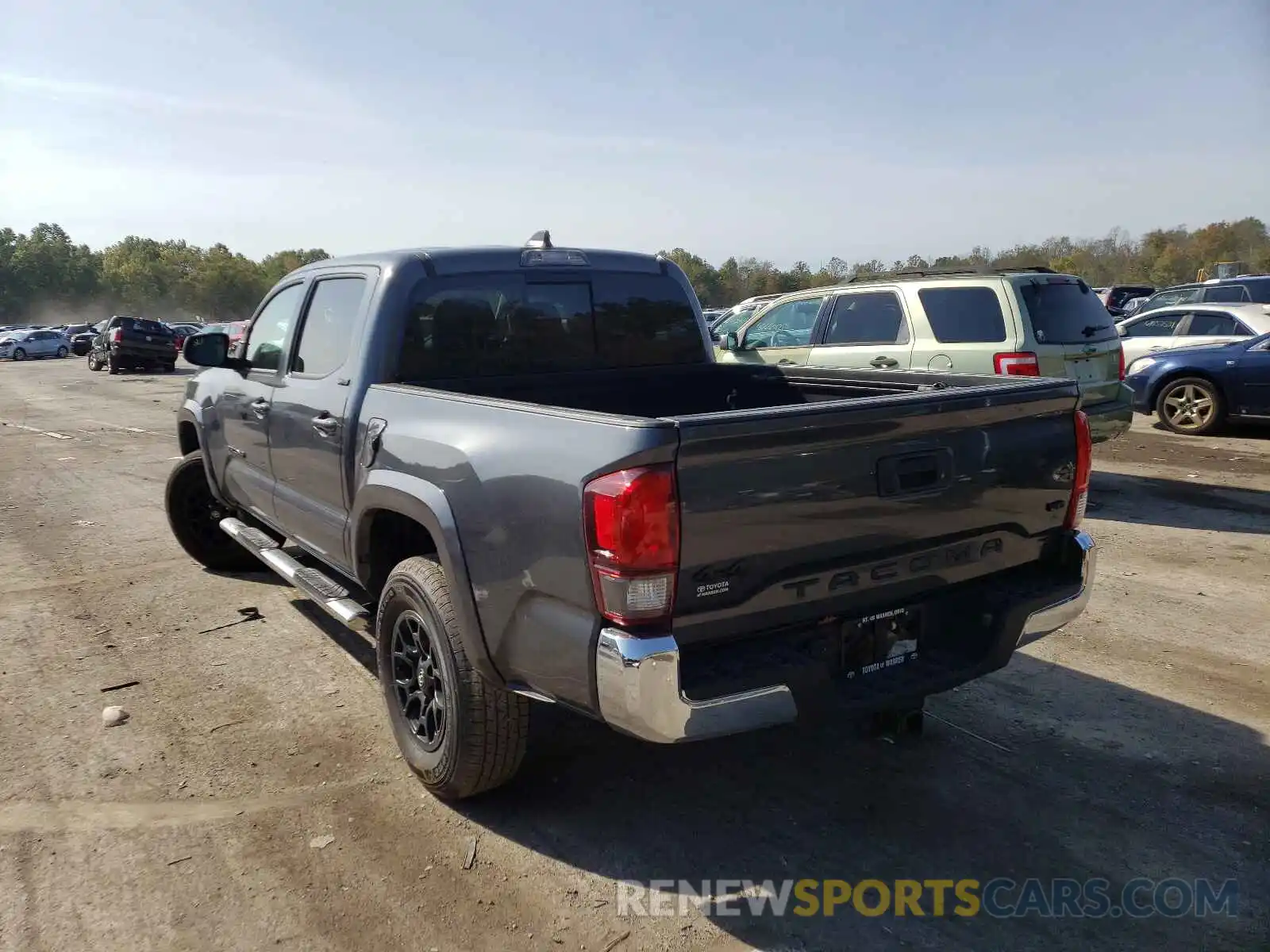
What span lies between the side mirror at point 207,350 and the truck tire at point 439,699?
2386 millimetres

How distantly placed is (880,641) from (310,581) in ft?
8.82

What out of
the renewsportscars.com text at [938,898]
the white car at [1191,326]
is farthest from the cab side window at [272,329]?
the white car at [1191,326]

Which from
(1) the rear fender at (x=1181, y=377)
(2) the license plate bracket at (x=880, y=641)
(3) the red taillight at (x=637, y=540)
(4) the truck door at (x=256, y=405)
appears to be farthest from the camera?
(1) the rear fender at (x=1181, y=377)

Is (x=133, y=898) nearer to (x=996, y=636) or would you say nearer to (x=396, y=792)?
(x=396, y=792)

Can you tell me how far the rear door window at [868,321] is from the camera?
855cm

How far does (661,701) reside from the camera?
2543 millimetres

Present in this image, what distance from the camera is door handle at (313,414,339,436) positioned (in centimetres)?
408

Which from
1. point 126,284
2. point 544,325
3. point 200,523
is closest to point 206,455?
point 200,523

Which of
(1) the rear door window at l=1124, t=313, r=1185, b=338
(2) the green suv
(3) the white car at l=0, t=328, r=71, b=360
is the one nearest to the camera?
(2) the green suv

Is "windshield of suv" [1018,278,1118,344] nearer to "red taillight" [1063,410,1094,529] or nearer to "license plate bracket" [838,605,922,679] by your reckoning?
"red taillight" [1063,410,1094,529]

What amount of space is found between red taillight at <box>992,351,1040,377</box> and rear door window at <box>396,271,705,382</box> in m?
3.80

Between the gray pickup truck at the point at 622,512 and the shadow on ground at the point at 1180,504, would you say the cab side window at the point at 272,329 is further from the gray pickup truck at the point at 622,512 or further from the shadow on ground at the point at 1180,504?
the shadow on ground at the point at 1180,504

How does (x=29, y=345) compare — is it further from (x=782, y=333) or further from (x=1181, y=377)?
(x=1181, y=377)

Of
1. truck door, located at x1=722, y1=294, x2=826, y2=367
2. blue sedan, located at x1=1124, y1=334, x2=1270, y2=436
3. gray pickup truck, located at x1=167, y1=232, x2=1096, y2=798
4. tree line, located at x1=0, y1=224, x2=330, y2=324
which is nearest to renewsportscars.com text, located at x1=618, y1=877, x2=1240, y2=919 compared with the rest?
gray pickup truck, located at x1=167, y1=232, x2=1096, y2=798
